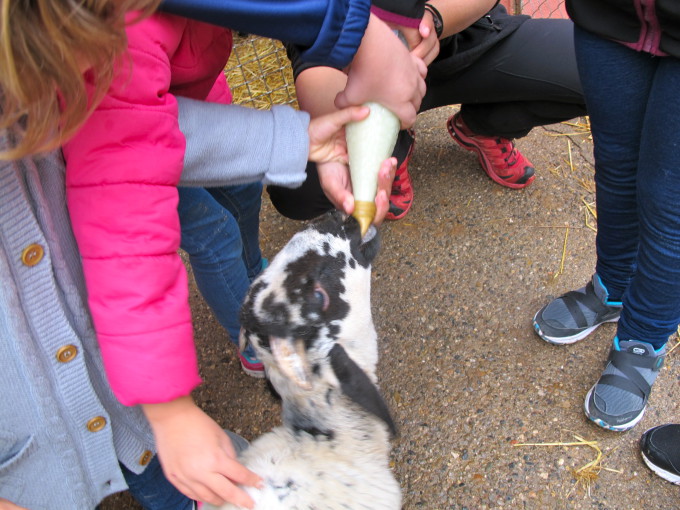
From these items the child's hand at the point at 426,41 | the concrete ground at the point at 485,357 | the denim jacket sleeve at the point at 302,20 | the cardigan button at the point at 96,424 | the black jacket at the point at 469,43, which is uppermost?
the denim jacket sleeve at the point at 302,20

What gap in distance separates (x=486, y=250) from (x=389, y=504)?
1.88 meters

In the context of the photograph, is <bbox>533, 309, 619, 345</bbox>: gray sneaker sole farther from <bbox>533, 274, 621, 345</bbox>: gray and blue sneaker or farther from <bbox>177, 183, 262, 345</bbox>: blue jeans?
<bbox>177, 183, 262, 345</bbox>: blue jeans

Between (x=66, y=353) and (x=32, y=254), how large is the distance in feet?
0.97

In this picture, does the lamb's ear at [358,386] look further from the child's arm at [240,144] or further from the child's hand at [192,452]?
the child's arm at [240,144]

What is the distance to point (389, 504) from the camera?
6.46ft

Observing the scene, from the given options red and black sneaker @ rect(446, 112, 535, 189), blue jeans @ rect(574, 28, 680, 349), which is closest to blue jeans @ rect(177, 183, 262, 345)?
blue jeans @ rect(574, 28, 680, 349)

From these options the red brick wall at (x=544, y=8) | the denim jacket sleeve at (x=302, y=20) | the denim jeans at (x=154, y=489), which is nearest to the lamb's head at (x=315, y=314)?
the denim jeans at (x=154, y=489)

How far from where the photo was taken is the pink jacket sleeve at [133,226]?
1458 millimetres

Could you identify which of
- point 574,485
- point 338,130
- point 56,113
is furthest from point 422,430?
point 56,113

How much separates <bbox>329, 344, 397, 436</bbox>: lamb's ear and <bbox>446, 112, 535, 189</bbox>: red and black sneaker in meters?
2.26

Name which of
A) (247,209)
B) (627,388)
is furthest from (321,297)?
(627,388)

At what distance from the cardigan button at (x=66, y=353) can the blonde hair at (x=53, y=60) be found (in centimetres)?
57

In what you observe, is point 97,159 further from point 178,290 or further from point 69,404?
point 69,404

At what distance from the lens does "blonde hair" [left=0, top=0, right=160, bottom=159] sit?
41.5 inches
